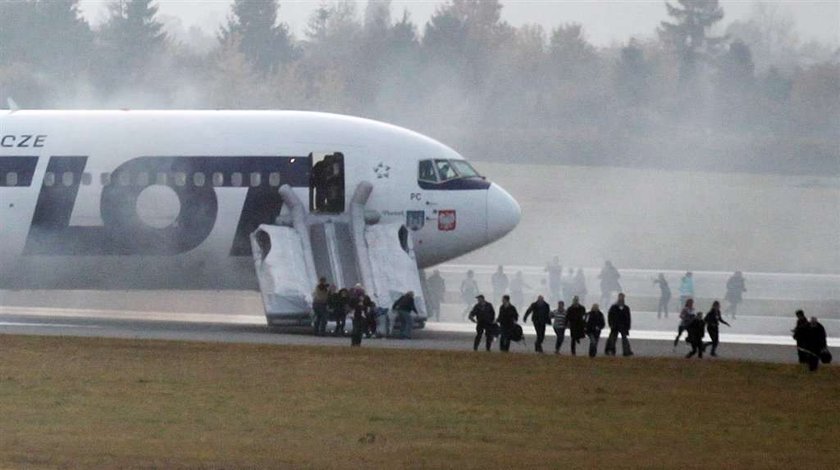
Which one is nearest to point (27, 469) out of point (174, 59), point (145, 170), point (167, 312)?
point (145, 170)

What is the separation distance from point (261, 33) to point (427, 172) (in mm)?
17250

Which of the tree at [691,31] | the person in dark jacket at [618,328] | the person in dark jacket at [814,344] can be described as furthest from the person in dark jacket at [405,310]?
the tree at [691,31]

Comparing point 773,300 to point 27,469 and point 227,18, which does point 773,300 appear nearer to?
point 227,18

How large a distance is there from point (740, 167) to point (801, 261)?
9103mm

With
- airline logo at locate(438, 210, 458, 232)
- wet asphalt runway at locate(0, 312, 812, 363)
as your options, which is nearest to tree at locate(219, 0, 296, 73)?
wet asphalt runway at locate(0, 312, 812, 363)

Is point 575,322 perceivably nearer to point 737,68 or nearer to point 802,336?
point 802,336

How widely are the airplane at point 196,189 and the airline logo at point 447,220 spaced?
37 mm

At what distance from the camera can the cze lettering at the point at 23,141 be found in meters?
48.2

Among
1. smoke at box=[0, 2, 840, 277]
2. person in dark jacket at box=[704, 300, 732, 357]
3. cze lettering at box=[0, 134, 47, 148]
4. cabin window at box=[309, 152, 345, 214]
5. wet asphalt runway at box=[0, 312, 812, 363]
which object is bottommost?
wet asphalt runway at box=[0, 312, 812, 363]

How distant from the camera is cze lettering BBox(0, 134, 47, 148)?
4816 cm

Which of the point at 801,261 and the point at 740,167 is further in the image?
the point at 801,261

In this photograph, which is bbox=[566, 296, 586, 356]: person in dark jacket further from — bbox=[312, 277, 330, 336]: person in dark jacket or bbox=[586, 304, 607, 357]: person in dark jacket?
bbox=[312, 277, 330, 336]: person in dark jacket

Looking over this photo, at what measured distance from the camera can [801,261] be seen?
68562mm

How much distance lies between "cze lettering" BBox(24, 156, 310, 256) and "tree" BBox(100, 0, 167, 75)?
20.0 meters
